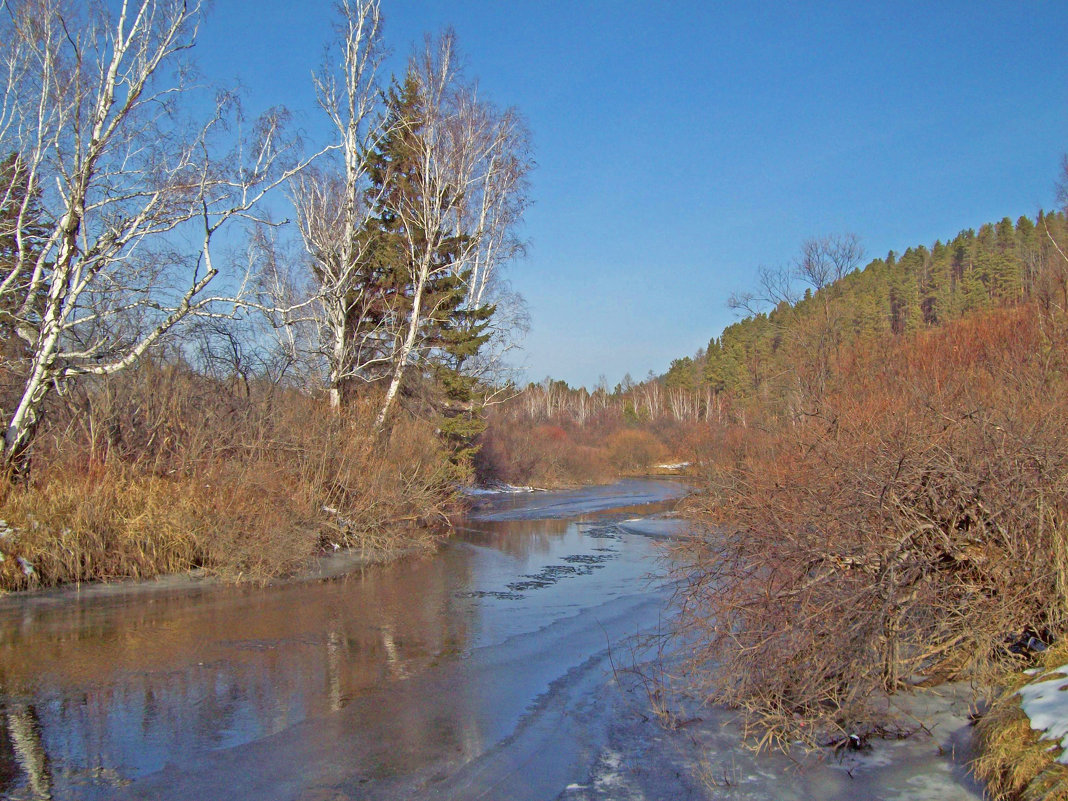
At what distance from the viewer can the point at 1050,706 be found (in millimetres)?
5434

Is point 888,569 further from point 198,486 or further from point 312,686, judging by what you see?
point 198,486

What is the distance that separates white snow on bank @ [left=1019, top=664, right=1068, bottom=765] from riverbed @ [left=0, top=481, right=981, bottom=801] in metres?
0.66

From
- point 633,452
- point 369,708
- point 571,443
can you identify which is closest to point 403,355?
point 369,708

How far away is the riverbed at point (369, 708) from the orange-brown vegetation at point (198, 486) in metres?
0.77

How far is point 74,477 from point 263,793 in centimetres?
946

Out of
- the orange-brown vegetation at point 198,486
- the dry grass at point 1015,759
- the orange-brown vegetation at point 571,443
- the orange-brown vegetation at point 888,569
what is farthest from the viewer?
the orange-brown vegetation at point 571,443

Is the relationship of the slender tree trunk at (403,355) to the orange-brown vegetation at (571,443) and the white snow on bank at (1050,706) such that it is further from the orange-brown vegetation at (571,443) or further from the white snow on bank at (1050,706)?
the white snow on bank at (1050,706)

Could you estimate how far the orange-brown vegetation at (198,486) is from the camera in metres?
12.3

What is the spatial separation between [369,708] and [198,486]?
8.24 m

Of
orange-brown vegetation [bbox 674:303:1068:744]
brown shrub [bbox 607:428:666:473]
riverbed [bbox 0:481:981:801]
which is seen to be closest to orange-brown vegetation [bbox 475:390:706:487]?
brown shrub [bbox 607:428:666:473]

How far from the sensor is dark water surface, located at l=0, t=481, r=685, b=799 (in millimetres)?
5945

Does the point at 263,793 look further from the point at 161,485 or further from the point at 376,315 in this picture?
the point at 376,315

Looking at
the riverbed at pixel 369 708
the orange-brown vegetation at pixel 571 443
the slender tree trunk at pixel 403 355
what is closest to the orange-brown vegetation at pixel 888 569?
the riverbed at pixel 369 708

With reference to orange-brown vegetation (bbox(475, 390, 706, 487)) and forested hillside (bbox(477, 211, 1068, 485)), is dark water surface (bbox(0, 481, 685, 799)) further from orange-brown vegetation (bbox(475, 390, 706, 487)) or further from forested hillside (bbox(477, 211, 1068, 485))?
orange-brown vegetation (bbox(475, 390, 706, 487))
